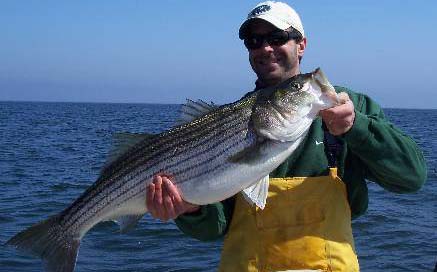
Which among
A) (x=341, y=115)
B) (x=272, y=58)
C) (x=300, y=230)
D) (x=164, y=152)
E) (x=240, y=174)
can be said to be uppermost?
(x=272, y=58)

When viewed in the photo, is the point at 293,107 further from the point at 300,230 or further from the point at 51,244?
the point at 51,244

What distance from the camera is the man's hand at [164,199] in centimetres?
489

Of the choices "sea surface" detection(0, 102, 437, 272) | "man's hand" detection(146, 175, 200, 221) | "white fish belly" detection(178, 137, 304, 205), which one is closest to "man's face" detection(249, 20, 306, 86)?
"white fish belly" detection(178, 137, 304, 205)

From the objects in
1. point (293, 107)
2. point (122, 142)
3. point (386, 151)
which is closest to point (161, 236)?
point (122, 142)

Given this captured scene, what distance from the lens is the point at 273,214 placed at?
491 cm

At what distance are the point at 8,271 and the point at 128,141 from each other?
712 centimetres

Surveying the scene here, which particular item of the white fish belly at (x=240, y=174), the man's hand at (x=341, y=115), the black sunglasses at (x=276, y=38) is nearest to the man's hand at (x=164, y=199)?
the white fish belly at (x=240, y=174)

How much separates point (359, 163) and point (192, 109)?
1.38 m

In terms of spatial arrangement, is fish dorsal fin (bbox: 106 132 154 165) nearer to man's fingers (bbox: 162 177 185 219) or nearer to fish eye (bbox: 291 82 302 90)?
man's fingers (bbox: 162 177 185 219)

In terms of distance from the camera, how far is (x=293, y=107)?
4719mm

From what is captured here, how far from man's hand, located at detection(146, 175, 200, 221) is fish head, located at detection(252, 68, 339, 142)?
0.79 metres

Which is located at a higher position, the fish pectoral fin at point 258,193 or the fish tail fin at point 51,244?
the fish pectoral fin at point 258,193

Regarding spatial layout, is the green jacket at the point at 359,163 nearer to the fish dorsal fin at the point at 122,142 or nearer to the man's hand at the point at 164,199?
the man's hand at the point at 164,199

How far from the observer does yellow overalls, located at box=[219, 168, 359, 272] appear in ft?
15.7
